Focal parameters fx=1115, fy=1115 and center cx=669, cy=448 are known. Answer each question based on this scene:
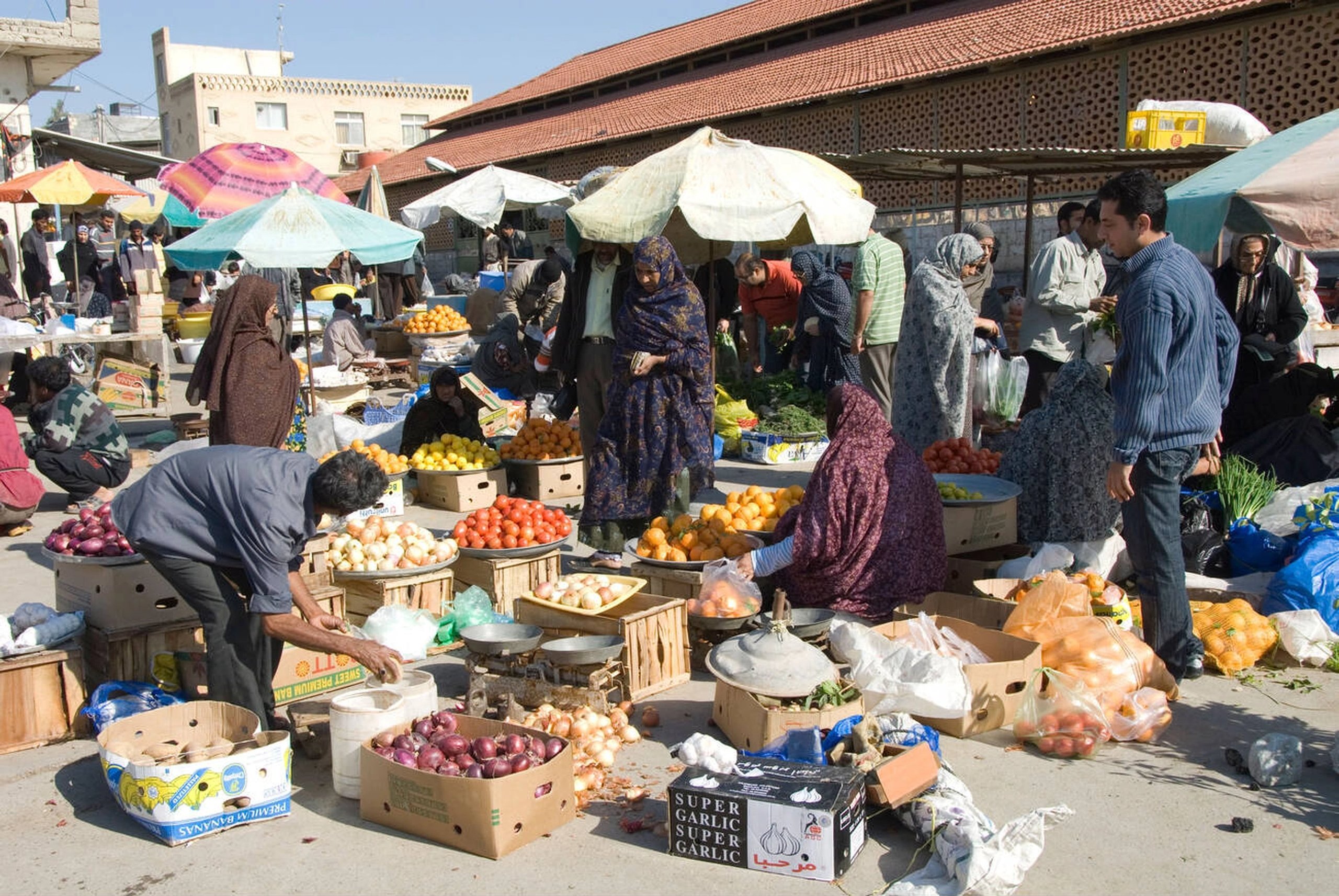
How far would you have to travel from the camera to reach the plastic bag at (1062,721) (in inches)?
160

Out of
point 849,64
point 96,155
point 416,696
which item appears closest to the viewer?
point 416,696

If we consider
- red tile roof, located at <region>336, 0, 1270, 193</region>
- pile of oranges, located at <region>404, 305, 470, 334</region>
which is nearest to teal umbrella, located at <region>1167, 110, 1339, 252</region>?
red tile roof, located at <region>336, 0, 1270, 193</region>

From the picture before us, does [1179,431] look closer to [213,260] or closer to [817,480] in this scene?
[817,480]

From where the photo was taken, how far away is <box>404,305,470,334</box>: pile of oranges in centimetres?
1441

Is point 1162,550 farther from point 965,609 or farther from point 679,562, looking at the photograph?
point 679,562

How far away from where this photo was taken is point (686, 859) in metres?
3.43

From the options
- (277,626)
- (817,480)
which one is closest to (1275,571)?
(817,480)

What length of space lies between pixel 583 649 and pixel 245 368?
319 centimetres

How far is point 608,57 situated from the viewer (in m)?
29.8

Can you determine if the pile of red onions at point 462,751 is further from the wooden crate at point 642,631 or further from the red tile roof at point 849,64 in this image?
the red tile roof at point 849,64

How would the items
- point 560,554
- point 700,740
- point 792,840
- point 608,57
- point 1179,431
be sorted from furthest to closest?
1. point 608,57
2. point 560,554
3. point 1179,431
4. point 700,740
5. point 792,840

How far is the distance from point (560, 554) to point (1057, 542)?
2790mm

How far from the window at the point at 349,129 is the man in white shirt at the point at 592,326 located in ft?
144

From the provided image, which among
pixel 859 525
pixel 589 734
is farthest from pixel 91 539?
pixel 859 525
